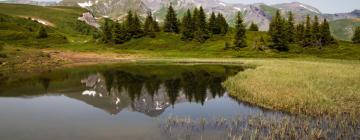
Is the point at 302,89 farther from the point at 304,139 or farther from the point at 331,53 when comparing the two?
the point at 331,53

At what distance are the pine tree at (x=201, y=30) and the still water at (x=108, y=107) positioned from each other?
277 feet

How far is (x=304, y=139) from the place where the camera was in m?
19.7

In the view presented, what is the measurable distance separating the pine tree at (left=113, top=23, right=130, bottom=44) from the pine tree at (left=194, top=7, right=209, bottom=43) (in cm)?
2687

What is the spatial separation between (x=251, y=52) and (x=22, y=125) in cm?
9993

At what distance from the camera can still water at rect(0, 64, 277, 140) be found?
2272cm

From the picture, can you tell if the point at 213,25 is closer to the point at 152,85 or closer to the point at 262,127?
the point at 152,85

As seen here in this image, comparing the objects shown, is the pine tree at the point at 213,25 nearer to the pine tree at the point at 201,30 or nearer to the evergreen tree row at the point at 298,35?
the pine tree at the point at 201,30

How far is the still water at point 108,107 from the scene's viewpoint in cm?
2272

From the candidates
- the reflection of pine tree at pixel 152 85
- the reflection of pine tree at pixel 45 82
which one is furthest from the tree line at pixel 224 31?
the reflection of pine tree at pixel 45 82

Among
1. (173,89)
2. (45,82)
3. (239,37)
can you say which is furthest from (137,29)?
(173,89)

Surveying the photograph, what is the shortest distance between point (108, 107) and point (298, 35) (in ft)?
391

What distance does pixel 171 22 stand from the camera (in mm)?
157375

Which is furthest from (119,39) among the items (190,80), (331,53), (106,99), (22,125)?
(22,125)

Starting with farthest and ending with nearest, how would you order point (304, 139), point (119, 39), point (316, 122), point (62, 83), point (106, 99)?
point (119, 39), point (62, 83), point (106, 99), point (316, 122), point (304, 139)
